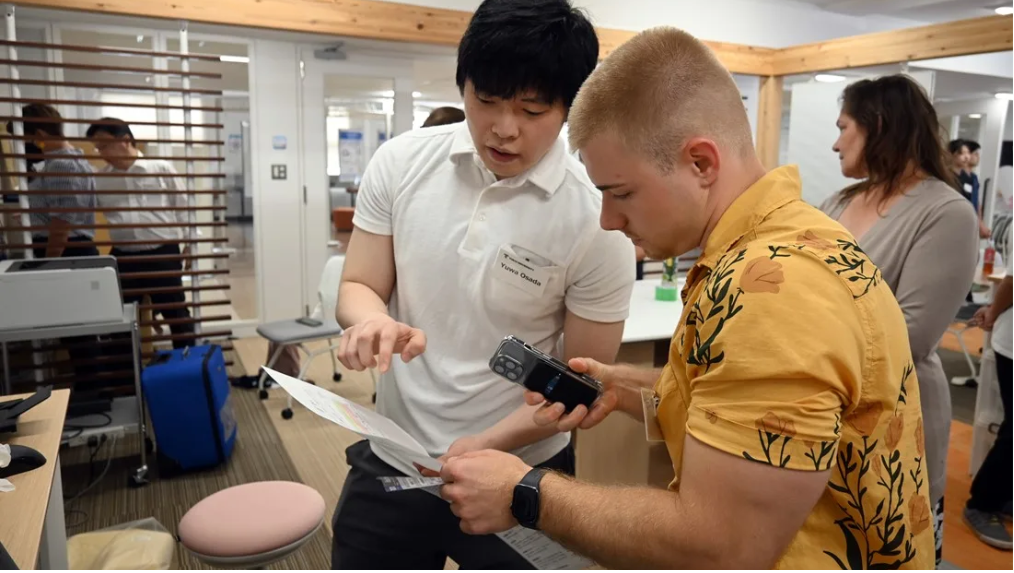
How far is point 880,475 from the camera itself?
32.8 inches

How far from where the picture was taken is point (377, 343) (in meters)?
1.22

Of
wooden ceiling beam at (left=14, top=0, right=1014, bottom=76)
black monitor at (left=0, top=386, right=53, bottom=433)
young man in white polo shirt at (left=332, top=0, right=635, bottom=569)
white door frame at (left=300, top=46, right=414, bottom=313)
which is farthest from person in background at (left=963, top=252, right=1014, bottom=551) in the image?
white door frame at (left=300, top=46, right=414, bottom=313)

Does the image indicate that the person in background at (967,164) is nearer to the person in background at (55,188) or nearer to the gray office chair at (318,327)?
the gray office chair at (318,327)

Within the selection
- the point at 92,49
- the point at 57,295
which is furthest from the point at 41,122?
the point at 57,295

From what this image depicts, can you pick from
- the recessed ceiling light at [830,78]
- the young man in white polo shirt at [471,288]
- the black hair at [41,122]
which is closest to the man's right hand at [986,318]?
the young man in white polo shirt at [471,288]

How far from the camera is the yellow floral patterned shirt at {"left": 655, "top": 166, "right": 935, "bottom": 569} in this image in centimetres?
75

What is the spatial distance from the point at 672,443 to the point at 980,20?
196 inches

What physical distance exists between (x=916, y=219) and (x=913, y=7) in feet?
20.5

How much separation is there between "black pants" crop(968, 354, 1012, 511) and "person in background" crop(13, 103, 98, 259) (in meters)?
5.03

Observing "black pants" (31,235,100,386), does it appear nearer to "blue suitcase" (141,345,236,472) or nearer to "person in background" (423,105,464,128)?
"blue suitcase" (141,345,236,472)

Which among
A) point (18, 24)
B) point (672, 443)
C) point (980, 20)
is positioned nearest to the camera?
point (672, 443)

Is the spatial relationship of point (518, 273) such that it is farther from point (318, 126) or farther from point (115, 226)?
point (318, 126)

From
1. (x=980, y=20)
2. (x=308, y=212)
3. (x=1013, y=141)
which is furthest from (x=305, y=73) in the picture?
(x=1013, y=141)

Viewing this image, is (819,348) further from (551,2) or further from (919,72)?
(919,72)
